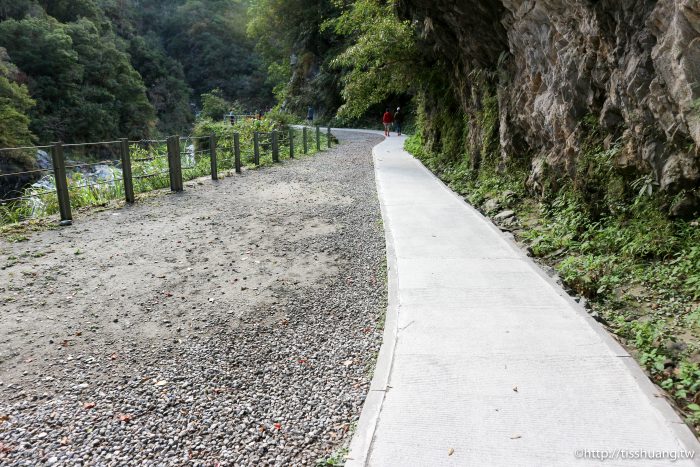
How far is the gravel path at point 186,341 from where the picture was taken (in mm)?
2826

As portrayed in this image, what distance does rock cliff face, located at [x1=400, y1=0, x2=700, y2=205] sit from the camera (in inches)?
181

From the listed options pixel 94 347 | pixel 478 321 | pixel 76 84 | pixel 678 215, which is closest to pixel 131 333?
pixel 94 347

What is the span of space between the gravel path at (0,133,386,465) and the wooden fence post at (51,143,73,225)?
8.6 inches

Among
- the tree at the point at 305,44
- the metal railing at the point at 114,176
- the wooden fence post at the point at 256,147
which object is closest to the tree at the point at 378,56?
the wooden fence post at the point at 256,147

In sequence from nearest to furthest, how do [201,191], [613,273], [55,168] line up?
[613,273]
[55,168]
[201,191]

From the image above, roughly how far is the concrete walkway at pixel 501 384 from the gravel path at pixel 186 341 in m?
0.30

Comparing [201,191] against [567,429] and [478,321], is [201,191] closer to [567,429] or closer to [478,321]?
[478,321]

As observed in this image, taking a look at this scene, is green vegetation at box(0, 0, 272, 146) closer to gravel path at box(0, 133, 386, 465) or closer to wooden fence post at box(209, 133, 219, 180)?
wooden fence post at box(209, 133, 219, 180)

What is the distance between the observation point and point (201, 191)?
424 inches

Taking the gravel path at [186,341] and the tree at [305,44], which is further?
the tree at [305,44]

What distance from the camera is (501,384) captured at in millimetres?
3174

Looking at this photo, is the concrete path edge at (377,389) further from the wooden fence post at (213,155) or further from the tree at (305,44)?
the tree at (305,44)

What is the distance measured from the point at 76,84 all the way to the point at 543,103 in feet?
137

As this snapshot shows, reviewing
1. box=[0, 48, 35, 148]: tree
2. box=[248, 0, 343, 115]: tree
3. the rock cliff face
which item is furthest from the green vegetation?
the rock cliff face
